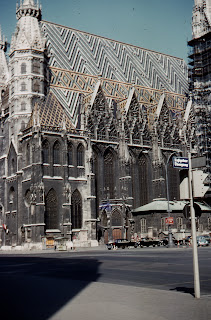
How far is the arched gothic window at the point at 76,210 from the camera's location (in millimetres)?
55531

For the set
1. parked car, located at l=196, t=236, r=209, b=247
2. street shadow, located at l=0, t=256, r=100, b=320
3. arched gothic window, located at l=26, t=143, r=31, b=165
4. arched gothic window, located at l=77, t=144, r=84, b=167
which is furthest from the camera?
arched gothic window, located at l=77, t=144, r=84, b=167

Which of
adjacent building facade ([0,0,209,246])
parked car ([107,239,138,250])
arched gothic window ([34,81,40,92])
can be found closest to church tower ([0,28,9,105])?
adjacent building facade ([0,0,209,246])

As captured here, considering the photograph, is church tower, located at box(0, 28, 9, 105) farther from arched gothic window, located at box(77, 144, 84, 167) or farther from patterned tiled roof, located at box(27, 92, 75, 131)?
arched gothic window, located at box(77, 144, 84, 167)

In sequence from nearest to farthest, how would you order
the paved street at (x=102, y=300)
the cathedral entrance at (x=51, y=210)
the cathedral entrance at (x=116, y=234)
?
1. the paved street at (x=102, y=300)
2. the cathedral entrance at (x=51, y=210)
3. the cathedral entrance at (x=116, y=234)

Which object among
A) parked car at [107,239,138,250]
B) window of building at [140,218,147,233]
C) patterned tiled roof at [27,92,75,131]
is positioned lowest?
parked car at [107,239,138,250]

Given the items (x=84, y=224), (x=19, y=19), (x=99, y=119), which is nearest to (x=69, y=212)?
(x=84, y=224)

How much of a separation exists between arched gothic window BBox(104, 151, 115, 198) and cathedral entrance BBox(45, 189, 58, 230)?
9.43 metres

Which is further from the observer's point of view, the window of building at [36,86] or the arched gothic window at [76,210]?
the window of building at [36,86]

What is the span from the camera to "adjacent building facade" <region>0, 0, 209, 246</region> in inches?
2140

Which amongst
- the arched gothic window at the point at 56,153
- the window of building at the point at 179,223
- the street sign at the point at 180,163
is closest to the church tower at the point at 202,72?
the window of building at the point at 179,223

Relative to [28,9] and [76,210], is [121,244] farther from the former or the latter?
[28,9]

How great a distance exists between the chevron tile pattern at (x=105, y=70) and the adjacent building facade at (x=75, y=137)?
0.22 metres

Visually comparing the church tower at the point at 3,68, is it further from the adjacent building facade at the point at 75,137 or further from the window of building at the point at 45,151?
the window of building at the point at 45,151

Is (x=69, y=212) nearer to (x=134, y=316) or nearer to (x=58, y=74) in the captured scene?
(x=58, y=74)
